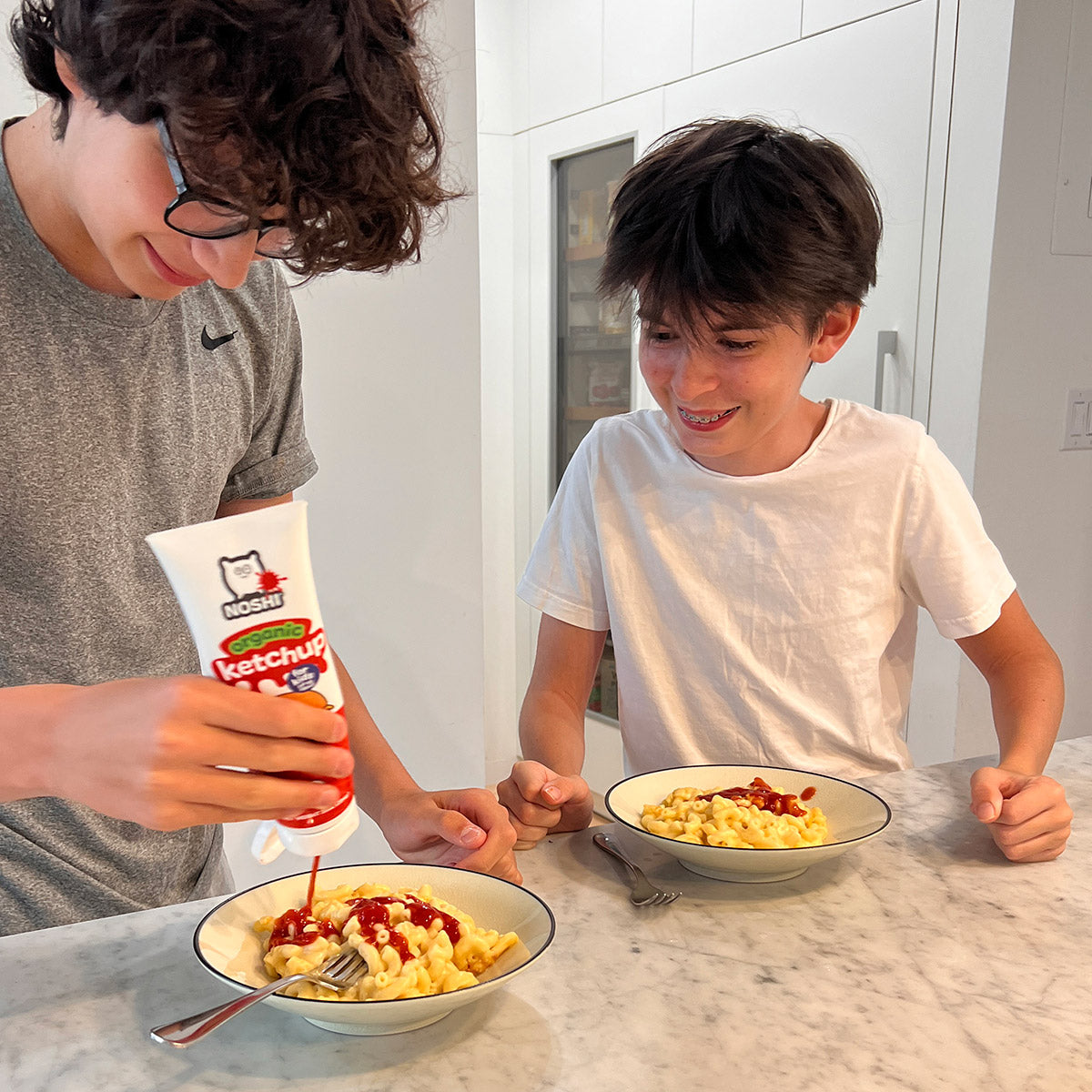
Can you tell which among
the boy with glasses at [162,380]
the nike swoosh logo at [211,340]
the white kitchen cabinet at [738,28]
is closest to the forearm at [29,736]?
Result: the boy with glasses at [162,380]

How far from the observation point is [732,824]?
0.90 meters

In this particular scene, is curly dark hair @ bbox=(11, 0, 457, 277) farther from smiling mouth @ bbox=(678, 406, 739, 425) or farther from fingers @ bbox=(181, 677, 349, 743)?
smiling mouth @ bbox=(678, 406, 739, 425)

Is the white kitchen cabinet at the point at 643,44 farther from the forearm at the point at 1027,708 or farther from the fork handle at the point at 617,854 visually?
the fork handle at the point at 617,854

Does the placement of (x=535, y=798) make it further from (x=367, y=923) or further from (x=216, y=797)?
(x=216, y=797)

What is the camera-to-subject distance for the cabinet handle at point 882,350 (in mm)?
2303

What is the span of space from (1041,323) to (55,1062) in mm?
2145

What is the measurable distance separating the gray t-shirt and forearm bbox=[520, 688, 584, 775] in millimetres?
391

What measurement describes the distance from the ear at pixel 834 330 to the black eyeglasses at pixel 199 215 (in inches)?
28.2

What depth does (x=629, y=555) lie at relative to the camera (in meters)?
1.34

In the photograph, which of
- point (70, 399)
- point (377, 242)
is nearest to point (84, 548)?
point (70, 399)

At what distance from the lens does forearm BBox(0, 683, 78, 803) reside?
0.61 metres

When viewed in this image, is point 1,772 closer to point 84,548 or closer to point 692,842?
point 84,548

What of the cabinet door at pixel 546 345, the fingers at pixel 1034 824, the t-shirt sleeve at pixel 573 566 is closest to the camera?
the fingers at pixel 1034 824

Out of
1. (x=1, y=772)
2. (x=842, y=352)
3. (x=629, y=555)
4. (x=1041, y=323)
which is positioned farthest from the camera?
(x=842, y=352)
